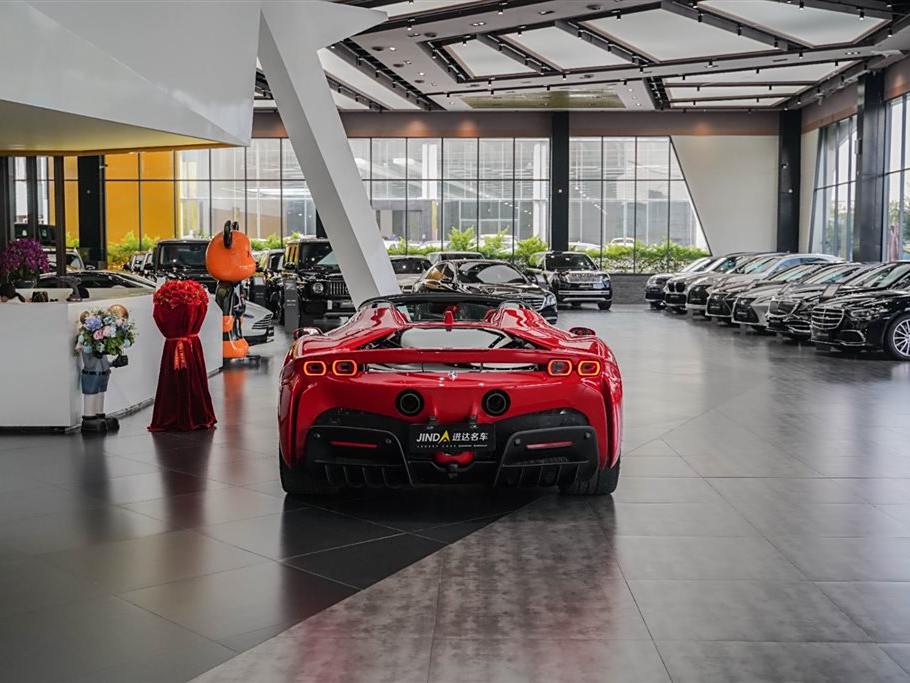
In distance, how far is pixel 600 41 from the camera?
990 inches

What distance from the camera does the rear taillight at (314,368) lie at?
20.3ft

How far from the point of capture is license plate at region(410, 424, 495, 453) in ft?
19.7

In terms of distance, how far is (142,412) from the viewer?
10719 millimetres

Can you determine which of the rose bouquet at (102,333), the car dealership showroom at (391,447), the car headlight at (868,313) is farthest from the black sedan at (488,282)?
the rose bouquet at (102,333)

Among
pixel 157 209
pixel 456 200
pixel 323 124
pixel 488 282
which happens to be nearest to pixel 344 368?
pixel 323 124

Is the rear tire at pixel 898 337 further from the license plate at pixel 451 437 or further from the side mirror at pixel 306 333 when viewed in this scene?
the license plate at pixel 451 437

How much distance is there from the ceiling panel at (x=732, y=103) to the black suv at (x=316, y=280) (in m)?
17.5

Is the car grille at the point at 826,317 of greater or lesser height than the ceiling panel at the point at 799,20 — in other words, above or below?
below

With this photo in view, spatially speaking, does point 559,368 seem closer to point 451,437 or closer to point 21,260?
point 451,437

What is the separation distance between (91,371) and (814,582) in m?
6.51

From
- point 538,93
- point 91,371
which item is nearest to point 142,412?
point 91,371

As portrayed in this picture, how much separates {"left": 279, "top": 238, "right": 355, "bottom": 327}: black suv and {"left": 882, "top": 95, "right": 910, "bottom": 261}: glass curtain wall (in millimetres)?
15544

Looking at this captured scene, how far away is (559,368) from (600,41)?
20.4 m

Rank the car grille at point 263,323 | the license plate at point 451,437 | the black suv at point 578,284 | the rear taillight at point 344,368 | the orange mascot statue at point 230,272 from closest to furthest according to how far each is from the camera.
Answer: the license plate at point 451,437 < the rear taillight at point 344,368 < the orange mascot statue at point 230,272 < the car grille at point 263,323 < the black suv at point 578,284
